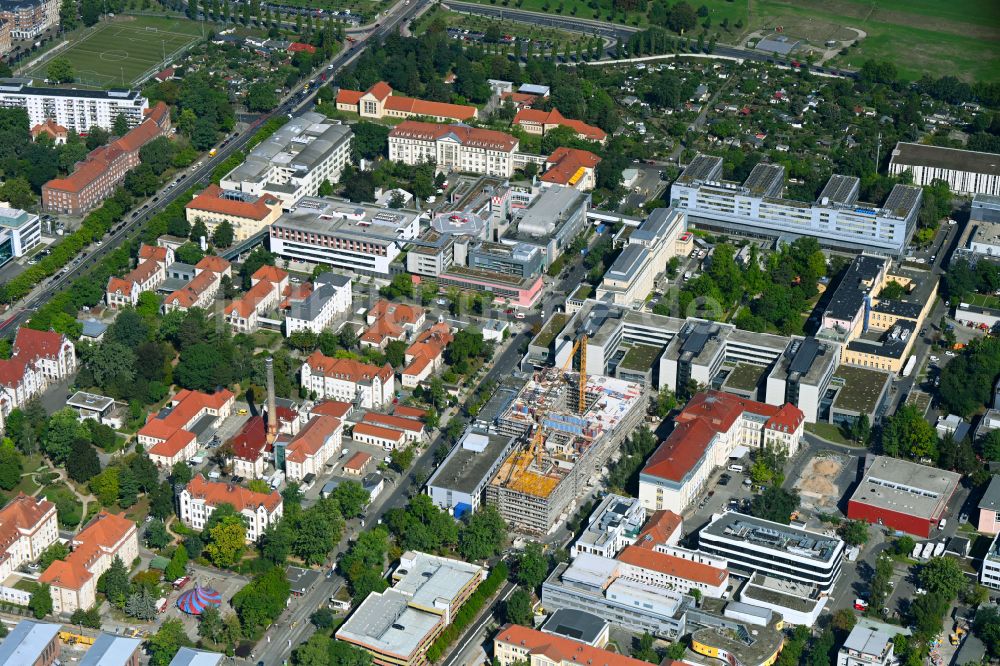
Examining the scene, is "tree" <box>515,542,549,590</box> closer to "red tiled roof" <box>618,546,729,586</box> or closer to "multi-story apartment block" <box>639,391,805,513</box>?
"red tiled roof" <box>618,546,729,586</box>

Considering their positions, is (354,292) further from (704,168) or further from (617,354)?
Answer: (704,168)

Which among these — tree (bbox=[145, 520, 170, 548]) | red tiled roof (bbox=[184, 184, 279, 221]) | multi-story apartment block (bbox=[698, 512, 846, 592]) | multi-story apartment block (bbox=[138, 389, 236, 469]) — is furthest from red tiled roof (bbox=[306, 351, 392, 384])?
multi-story apartment block (bbox=[698, 512, 846, 592])

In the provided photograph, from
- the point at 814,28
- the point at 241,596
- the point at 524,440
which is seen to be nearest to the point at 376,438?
the point at 524,440

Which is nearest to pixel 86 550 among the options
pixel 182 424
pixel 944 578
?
pixel 182 424

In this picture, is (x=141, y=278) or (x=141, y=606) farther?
(x=141, y=278)

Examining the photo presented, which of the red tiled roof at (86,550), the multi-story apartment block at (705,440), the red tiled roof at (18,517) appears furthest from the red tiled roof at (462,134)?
the red tiled roof at (18,517)

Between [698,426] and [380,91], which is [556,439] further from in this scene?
[380,91]
